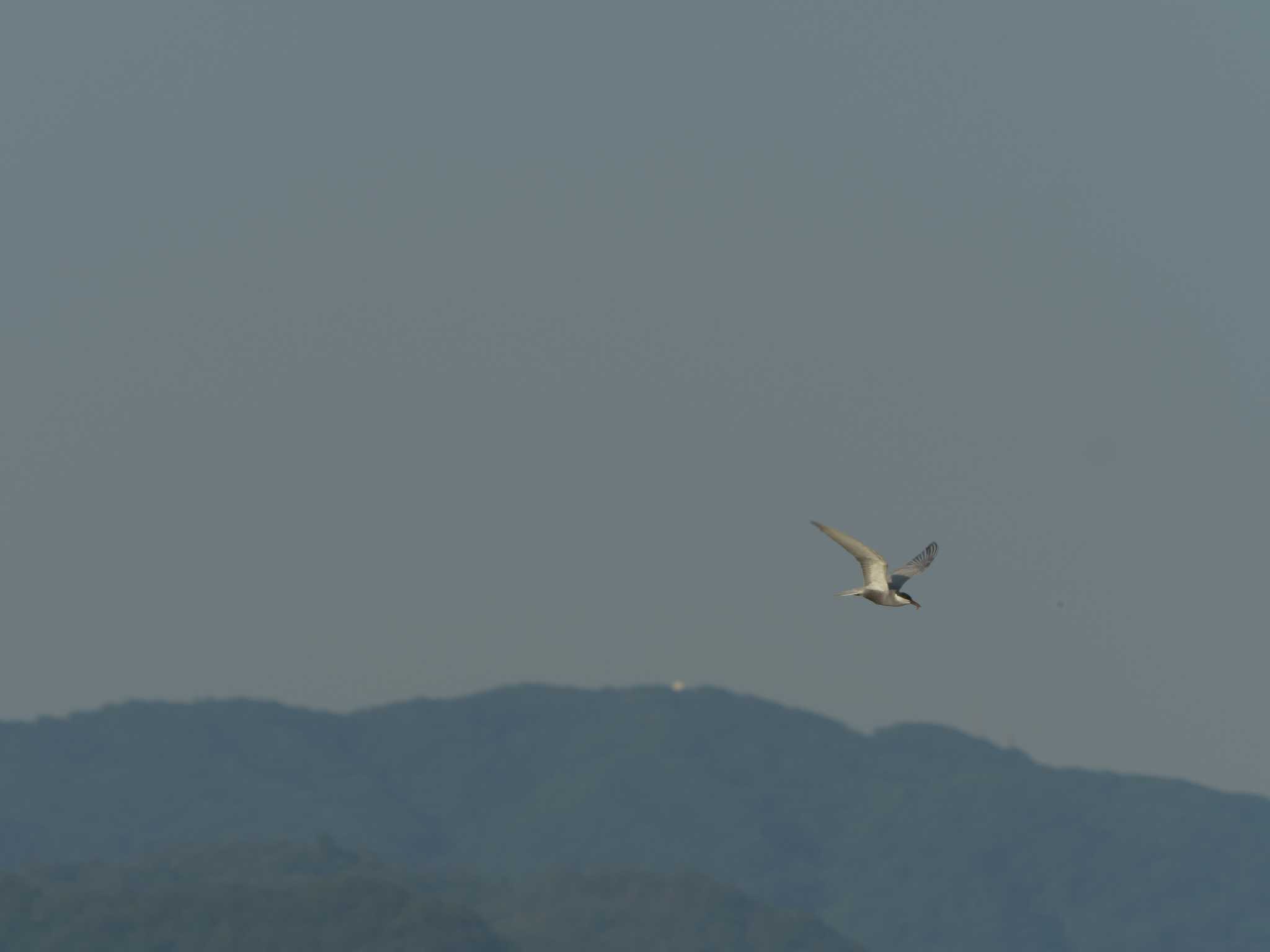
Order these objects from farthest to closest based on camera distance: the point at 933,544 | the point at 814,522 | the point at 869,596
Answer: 1. the point at 933,544
2. the point at 869,596
3. the point at 814,522

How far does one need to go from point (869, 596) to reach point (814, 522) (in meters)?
8.31

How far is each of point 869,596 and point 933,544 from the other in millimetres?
7216

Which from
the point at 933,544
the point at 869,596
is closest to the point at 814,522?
the point at 869,596

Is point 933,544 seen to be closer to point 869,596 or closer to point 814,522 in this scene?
point 869,596

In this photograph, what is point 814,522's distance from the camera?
59688mm

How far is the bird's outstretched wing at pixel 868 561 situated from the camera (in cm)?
6300

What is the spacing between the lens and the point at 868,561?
66.4 metres

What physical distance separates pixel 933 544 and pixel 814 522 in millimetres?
14959

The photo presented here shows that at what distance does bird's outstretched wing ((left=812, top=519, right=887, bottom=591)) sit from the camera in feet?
207

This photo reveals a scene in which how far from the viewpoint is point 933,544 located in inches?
2896

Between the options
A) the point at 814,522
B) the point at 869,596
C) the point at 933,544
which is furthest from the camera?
the point at 933,544

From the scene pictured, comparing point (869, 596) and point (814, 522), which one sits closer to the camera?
point (814, 522)

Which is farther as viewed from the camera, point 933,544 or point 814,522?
point 933,544
